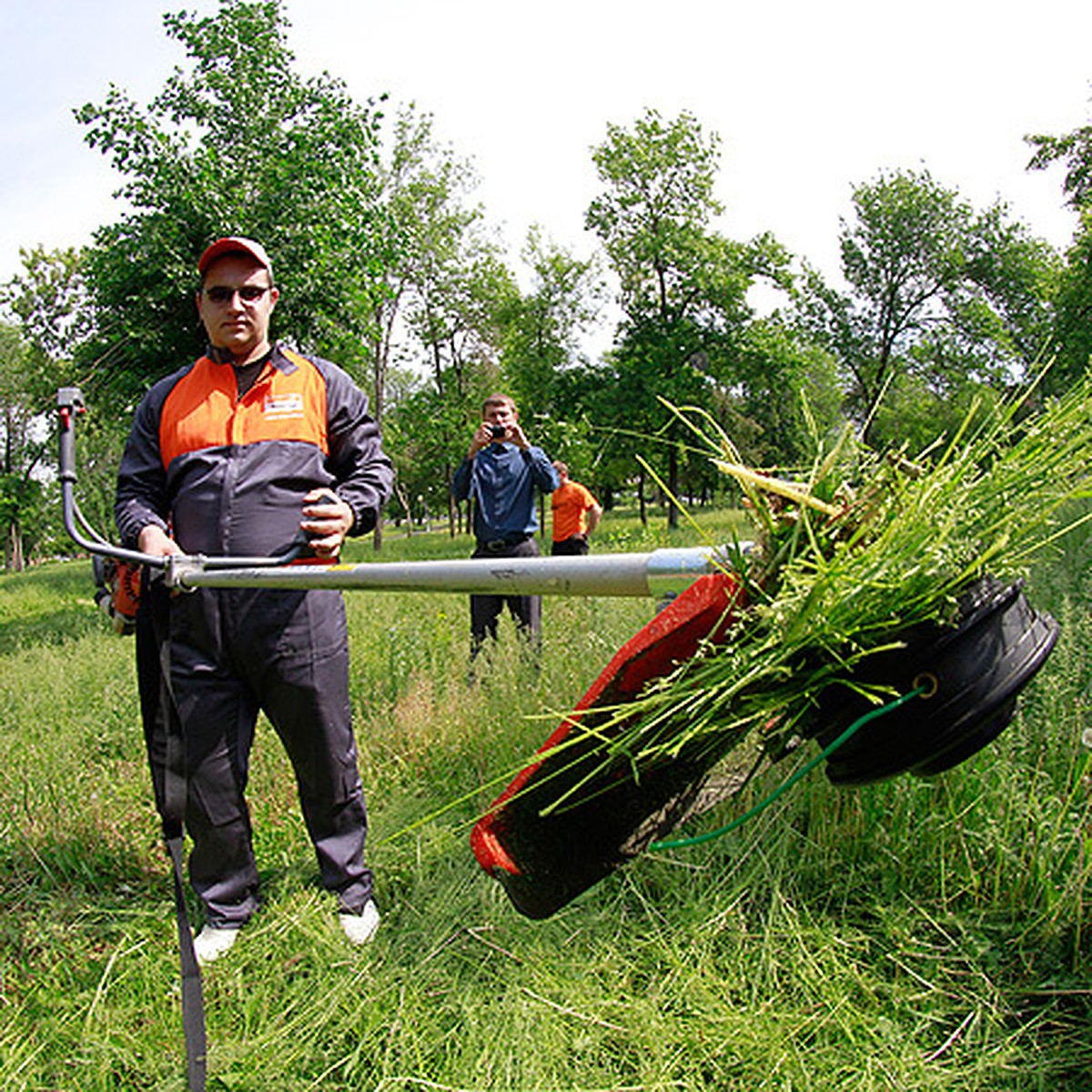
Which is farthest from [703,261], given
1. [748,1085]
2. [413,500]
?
[413,500]

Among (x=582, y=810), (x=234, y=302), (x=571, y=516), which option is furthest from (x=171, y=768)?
(x=571, y=516)

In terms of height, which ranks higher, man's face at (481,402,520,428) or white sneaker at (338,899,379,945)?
man's face at (481,402,520,428)

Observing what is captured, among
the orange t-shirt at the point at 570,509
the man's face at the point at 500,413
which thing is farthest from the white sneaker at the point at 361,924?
the orange t-shirt at the point at 570,509

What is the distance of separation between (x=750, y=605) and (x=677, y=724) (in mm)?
195

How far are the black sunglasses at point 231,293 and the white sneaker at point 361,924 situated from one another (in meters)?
2.08

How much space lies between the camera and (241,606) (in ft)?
8.62

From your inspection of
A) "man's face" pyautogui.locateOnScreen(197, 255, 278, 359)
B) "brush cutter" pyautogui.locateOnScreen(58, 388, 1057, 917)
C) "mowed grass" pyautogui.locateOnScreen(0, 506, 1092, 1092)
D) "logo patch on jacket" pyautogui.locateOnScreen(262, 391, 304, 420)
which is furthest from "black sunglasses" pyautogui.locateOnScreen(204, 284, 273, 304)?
"mowed grass" pyautogui.locateOnScreen(0, 506, 1092, 1092)

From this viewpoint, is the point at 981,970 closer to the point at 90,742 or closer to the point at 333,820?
the point at 333,820

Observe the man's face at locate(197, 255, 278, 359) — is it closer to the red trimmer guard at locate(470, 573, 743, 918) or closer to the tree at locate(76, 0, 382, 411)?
the red trimmer guard at locate(470, 573, 743, 918)

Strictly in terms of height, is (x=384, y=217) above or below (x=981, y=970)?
above

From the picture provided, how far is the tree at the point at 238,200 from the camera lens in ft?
33.9

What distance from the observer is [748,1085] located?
6.23 feet

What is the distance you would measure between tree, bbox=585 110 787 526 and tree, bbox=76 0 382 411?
1683 cm

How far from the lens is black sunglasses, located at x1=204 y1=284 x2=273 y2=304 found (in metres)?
2.68
